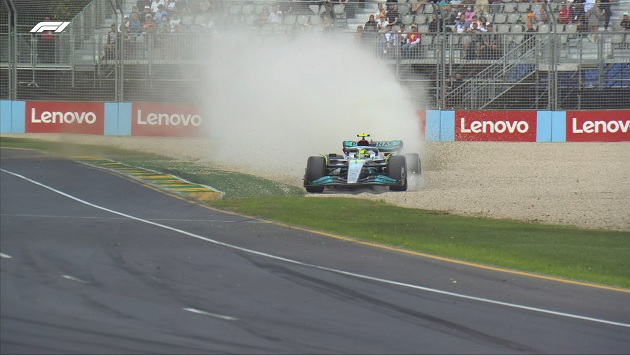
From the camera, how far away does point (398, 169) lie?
19.2 m

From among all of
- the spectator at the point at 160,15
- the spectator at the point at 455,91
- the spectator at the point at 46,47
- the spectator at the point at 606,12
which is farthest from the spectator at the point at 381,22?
the spectator at the point at 46,47

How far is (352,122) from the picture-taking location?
85.7 feet

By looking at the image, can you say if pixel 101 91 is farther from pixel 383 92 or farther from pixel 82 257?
pixel 82 257

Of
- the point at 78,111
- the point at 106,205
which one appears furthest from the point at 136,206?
the point at 78,111

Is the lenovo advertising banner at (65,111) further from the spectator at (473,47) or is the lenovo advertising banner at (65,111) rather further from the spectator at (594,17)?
the spectator at (594,17)

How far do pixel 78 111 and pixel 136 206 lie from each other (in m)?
14.4

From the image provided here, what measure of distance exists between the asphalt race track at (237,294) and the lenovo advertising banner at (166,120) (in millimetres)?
15222

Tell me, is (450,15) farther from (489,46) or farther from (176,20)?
(176,20)

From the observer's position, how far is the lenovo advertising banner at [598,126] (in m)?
27.8

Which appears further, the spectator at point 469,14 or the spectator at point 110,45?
the spectator at point 469,14

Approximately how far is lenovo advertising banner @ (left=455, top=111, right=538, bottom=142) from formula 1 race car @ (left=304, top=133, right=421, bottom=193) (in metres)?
9.17

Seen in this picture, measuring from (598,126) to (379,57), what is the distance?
678 centimetres

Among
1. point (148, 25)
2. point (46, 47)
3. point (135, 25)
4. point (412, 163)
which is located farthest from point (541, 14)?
point (46, 47)

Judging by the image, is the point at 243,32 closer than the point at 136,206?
No
